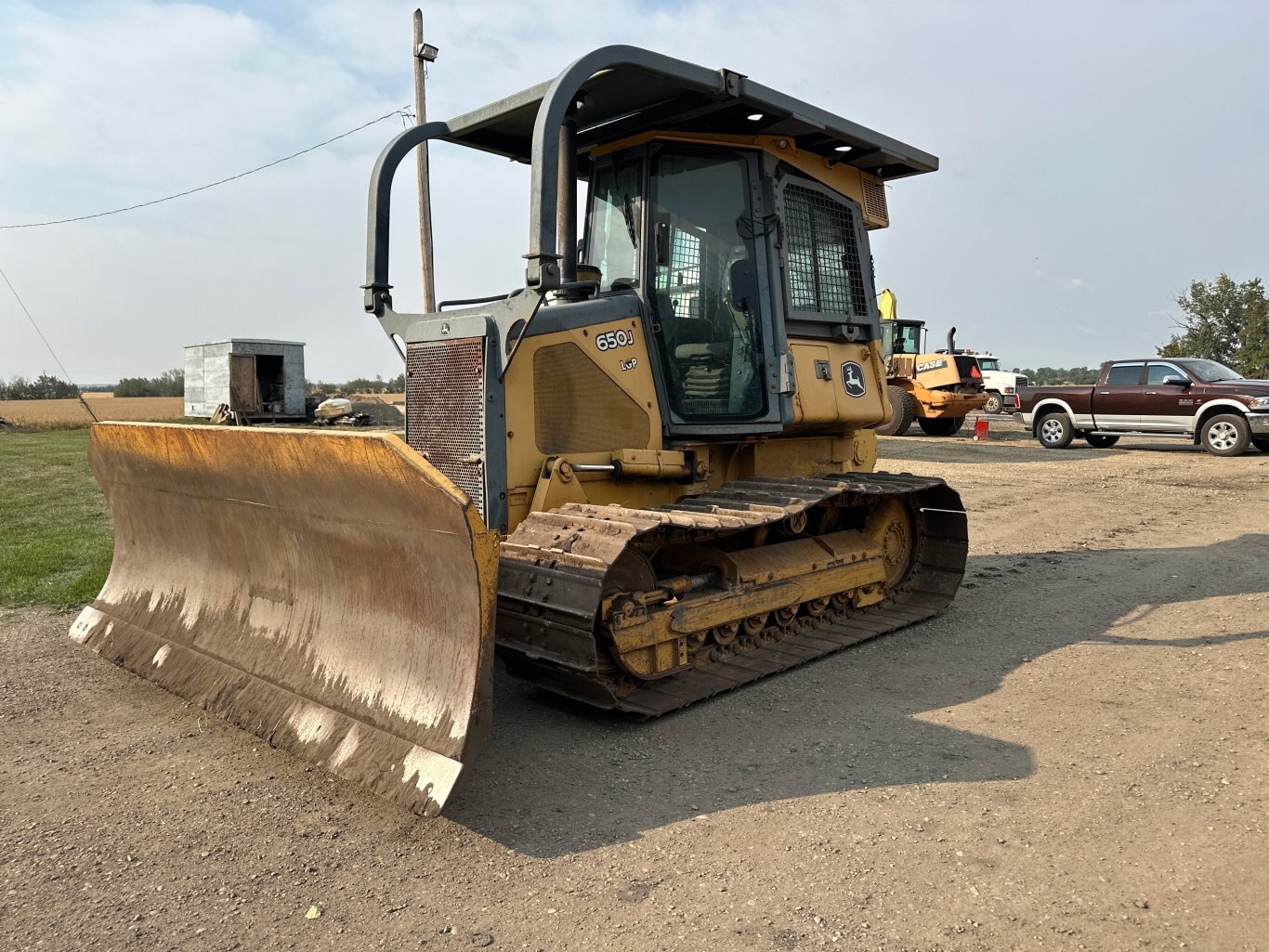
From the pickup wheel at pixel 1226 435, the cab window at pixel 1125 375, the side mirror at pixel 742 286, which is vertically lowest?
the pickup wheel at pixel 1226 435

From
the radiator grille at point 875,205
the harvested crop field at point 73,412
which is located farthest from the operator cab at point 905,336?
the harvested crop field at point 73,412

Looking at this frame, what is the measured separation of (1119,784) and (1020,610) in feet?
10.1

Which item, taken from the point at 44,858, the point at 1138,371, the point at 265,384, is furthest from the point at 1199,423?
the point at 265,384

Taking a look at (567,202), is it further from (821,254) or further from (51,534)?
(51,534)

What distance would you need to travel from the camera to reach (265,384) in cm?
3195

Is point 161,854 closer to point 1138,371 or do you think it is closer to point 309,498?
point 309,498

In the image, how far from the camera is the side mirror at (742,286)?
5.77 meters

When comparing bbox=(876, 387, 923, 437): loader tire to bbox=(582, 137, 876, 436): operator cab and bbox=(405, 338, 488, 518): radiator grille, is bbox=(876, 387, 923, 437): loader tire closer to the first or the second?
bbox=(582, 137, 876, 436): operator cab

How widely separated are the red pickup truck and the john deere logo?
1416 centimetres

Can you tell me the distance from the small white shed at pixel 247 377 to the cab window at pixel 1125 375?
24181mm

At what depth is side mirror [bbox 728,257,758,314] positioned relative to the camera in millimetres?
5773

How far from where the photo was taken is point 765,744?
428 cm

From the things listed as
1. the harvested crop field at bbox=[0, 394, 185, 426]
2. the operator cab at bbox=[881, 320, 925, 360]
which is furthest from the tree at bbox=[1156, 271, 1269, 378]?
the harvested crop field at bbox=[0, 394, 185, 426]

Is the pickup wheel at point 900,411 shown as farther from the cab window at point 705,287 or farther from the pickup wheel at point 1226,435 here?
the cab window at point 705,287
